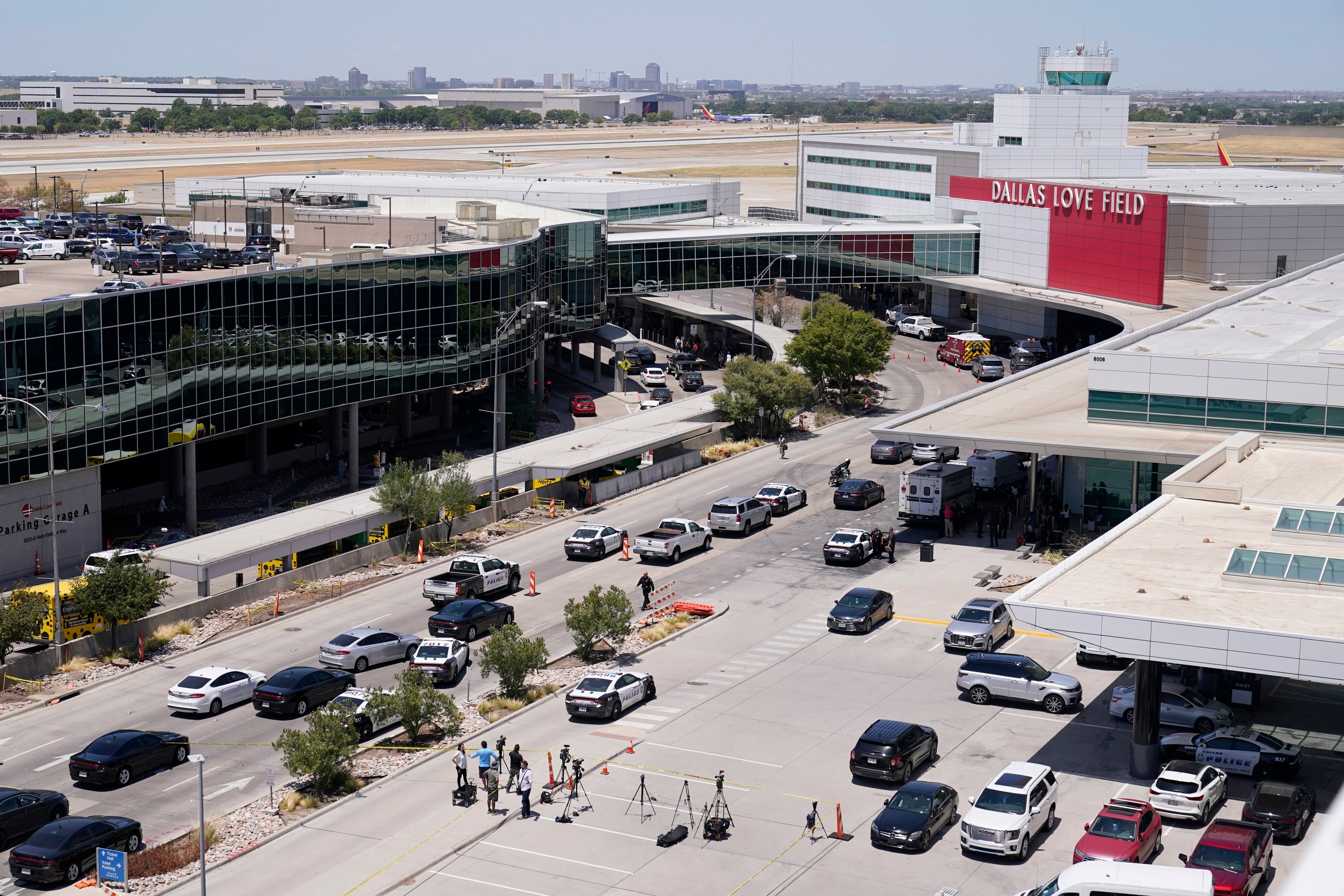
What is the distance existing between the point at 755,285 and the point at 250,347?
4593 cm

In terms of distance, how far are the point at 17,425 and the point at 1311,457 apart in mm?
49575

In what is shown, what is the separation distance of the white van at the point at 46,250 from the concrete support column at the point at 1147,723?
68398 mm

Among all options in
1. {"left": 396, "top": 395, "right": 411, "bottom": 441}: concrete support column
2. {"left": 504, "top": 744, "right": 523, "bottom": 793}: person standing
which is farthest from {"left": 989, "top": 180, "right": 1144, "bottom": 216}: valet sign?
{"left": 504, "top": 744, "right": 523, "bottom": 793}: person standing

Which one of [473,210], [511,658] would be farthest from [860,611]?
[473,210]

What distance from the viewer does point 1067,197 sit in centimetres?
10525

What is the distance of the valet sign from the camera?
9875cm

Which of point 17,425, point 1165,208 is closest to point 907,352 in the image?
point 1165,208

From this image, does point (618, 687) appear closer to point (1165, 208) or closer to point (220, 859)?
point (220, 859)

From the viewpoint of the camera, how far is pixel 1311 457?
57.2 m

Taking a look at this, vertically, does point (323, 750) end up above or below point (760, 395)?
below

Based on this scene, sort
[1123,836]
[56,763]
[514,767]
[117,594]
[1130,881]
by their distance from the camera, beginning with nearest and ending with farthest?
1. [1130,881]
2. [1123,836]
3. [514,767]
4. [56,763]
5. [117,594]

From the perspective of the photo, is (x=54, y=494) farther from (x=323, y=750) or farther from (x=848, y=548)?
(x=848, y=548)

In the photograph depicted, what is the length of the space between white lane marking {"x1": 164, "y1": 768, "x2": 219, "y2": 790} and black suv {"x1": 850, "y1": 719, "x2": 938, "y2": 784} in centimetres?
1700

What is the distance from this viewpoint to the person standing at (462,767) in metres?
37.4
